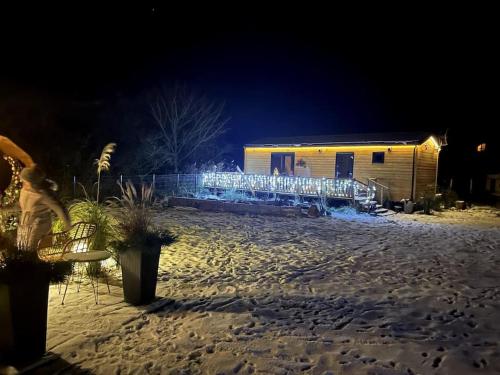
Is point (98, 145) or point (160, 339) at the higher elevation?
point (98, 145)

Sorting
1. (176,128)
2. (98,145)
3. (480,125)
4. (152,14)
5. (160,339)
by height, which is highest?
(152,14)

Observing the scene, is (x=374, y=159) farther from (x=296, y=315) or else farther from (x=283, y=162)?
(x=296, y=315)

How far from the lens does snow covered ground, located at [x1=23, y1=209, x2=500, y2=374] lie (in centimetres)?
345

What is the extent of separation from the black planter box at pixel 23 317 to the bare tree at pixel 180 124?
20.2 meters

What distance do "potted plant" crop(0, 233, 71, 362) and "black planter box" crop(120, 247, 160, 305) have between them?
138 cm

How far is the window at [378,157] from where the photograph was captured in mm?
17531

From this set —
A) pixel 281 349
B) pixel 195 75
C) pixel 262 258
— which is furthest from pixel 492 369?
pixel 195 75

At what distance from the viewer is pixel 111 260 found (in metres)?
6.50

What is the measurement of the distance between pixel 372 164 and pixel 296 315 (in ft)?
48.0

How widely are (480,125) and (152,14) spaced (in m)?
31.1

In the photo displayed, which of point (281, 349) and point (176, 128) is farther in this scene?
point (176, 128)

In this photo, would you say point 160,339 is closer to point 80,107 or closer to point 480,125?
point 80,107

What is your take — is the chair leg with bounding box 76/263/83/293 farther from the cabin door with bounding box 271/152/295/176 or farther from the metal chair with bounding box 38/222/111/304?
the cabin door with bounding box 271/152/295/176

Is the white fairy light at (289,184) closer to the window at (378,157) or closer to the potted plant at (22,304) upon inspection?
the window at (378,157)
